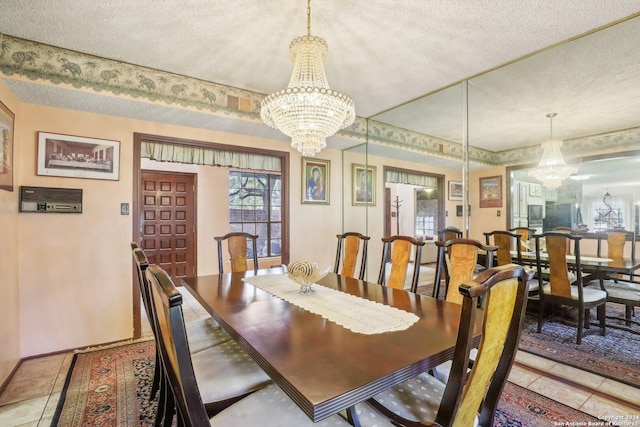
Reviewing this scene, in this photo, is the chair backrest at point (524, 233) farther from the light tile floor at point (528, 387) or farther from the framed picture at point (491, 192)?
the light tile floor at point (528, 387)

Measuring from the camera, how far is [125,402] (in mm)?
1874

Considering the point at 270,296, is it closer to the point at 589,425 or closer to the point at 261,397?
the point at 261,397

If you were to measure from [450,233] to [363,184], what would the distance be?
1.53 meters

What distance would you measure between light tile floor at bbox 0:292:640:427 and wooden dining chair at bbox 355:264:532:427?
1337 millimetres

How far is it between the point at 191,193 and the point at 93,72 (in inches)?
119

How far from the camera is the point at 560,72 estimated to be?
7.70ft

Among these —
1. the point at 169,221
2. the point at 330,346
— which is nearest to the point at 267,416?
the point at 330,346

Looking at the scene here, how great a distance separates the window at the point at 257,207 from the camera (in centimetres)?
596

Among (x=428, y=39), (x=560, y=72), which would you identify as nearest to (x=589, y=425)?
(x=560, y=72)

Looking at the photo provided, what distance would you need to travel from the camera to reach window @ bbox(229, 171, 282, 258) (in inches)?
235

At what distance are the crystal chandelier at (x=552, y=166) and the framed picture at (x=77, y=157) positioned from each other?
3749mm

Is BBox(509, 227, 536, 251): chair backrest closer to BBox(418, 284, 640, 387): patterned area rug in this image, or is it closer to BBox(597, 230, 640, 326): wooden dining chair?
BBox(597, 230, 640, 326): wooden dining chair

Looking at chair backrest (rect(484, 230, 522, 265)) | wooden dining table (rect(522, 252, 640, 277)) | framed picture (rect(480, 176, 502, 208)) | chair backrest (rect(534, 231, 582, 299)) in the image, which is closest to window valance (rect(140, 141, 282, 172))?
framed picture (rect(480, 176, 502, 208))

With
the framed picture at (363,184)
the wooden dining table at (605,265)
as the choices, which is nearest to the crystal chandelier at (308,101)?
the wooden dining table at (605,265)
